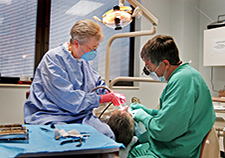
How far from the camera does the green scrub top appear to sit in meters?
1.10

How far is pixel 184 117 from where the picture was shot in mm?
1087

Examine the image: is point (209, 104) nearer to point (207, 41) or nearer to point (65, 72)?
point (65, 72)

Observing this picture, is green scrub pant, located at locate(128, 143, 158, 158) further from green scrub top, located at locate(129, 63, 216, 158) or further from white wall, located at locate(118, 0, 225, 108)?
white wall, located at locate(118, 0, 225, 108)

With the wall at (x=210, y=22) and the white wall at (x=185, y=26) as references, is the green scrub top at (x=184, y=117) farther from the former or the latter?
the wall at (x=210, y=22)

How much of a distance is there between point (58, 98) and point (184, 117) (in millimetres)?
868

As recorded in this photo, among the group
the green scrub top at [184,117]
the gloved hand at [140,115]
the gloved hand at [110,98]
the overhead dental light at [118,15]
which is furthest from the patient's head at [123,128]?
the overhead dental light at [118,15]

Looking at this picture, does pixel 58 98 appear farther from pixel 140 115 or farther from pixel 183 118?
pixel 183 118

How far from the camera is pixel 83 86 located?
1761mm

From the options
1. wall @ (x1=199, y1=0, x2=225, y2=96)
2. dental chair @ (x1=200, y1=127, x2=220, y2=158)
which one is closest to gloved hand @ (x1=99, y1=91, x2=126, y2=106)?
dental chair @ (x1=200, y1=127, x2=220, y2=158)

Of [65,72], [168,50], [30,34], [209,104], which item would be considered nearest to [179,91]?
[209,104]

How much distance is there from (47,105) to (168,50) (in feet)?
2.98

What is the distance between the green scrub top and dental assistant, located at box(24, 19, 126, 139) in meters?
0.37

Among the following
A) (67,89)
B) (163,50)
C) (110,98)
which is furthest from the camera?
(110,98)

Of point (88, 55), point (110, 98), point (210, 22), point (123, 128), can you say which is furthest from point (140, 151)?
point (210, 22)
